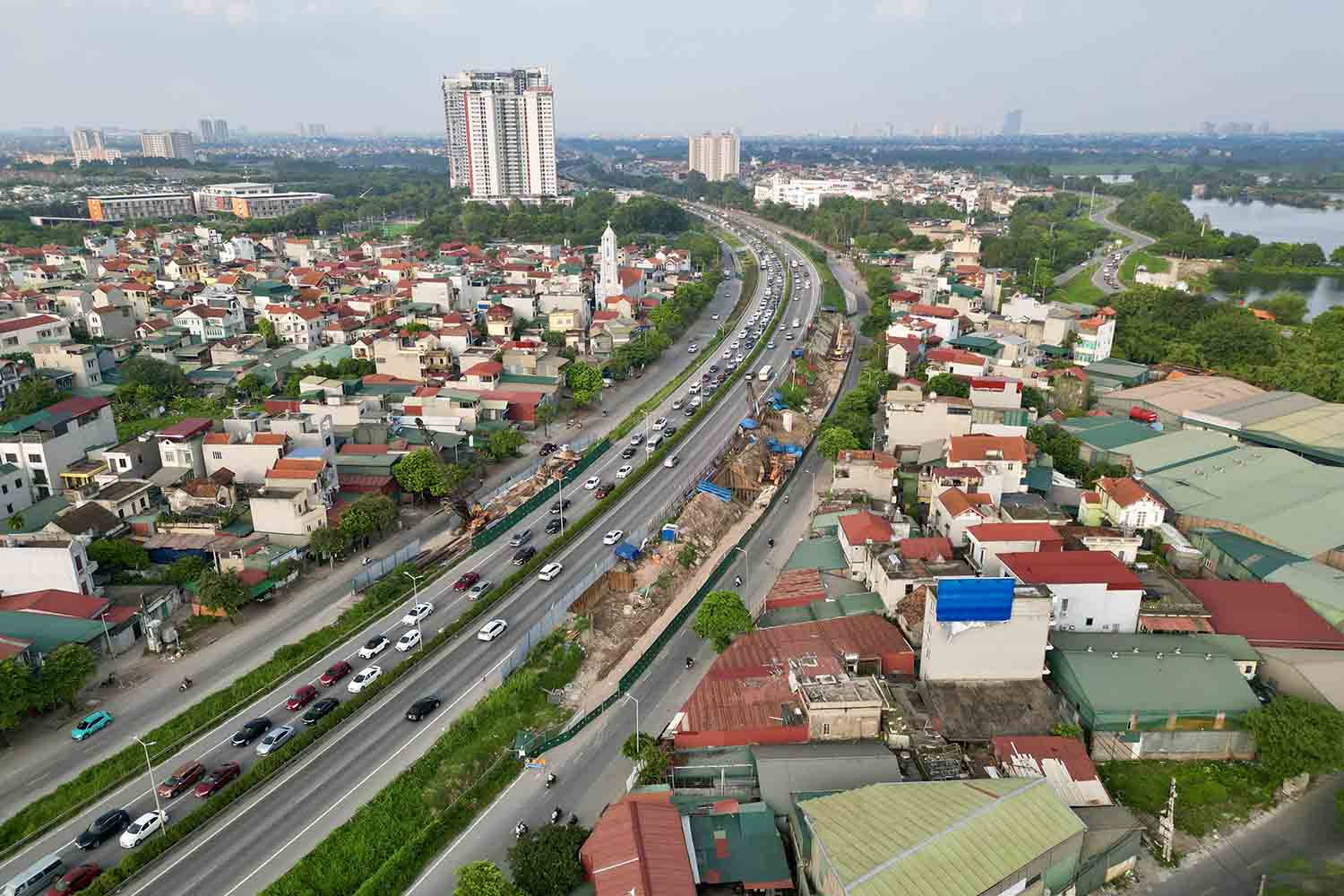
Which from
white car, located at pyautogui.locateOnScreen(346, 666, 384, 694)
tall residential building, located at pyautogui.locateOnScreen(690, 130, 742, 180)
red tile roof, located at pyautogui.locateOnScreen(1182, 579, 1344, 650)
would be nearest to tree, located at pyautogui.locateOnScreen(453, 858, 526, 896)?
white car, located at pyautogui.locateOnScreen(346, 666, 384, 694)

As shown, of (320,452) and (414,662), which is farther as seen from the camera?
(320,452)

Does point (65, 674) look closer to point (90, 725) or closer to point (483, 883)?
point (90, 725)

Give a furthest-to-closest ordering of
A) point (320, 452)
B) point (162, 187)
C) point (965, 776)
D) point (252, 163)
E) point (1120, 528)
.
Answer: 1. point (252, 163)
2. point (162, 187)
3. point (320, 452)
4. point (1120, 528)
5. point (965, 776)

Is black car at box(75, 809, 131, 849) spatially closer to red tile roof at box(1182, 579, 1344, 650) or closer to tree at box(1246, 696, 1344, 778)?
tree at box(1246, 696, 1344, 778)

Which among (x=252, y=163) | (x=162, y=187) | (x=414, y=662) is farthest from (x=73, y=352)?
(x=252, y=163)

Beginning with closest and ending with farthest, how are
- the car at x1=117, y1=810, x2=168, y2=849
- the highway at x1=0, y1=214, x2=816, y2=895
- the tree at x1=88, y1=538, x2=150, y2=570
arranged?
the highway at x1=0, y1=214, x2=816, y2=895 → the car at x1=117, y1=810, x2=168, y2=849 → the tree at x1=88, y1=538, x2=150, y2=570

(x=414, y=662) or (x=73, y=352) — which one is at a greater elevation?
(x=73, y=352)

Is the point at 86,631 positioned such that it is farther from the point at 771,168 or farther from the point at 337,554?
the point at 771,168
